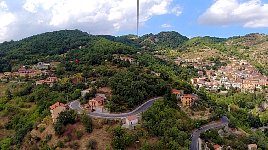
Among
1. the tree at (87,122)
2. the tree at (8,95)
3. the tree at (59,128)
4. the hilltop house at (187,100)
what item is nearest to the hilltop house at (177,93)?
the hilltop house at (187,100)

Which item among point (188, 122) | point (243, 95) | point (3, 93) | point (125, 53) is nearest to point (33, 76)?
point (3, 93)

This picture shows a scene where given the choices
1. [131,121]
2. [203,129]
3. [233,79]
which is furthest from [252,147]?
[233,79]

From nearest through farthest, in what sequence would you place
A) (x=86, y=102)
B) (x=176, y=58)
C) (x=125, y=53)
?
(x=86, y=102) → (x=125, y=53) → (x=176, y=58)

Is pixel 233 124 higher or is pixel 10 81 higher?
pixel 10 81

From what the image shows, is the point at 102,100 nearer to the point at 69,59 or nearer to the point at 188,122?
the point at 188,122

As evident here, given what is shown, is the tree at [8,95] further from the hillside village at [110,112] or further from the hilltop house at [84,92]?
the hilltop house at [84,92]

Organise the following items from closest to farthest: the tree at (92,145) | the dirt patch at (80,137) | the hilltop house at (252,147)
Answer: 1. the tree at (92,145)
2. the dirt patch at (80,137)
3. the hilltop house at (252,147)

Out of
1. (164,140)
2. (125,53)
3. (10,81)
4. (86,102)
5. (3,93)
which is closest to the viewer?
(164,140)

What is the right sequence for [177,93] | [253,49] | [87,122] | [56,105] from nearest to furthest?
[87,122]
[56,105]
[177,93]
[253,49]

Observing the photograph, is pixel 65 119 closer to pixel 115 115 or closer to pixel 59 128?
pixel 59 128
